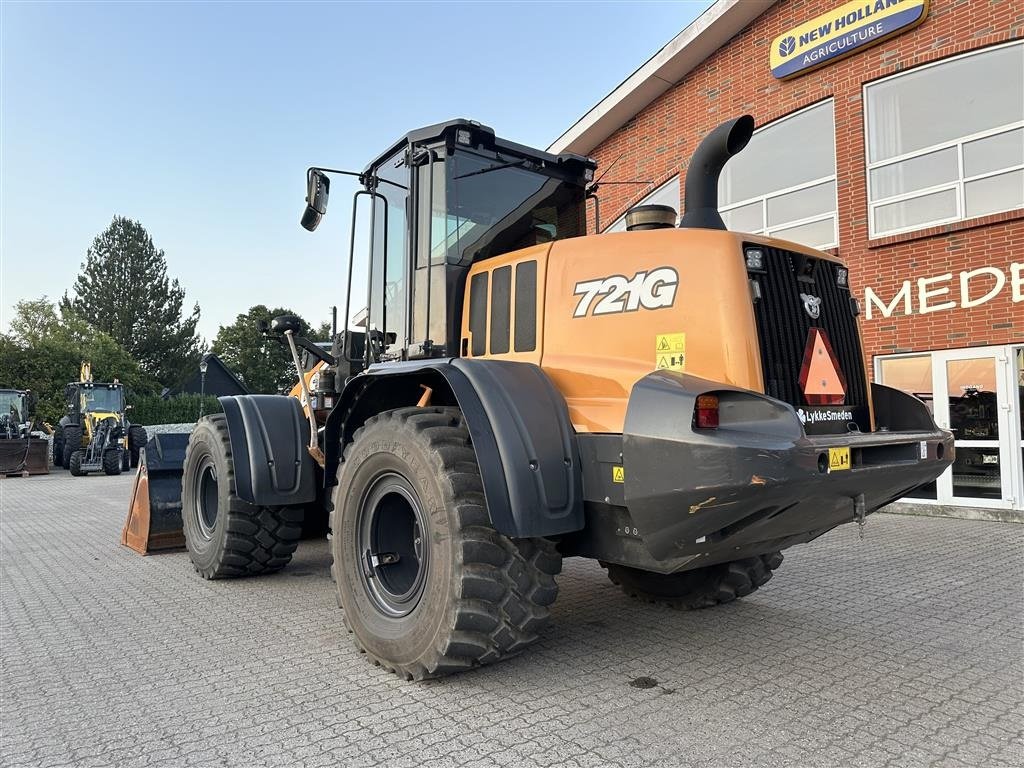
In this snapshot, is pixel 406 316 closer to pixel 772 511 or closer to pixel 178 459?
pixel 772 511

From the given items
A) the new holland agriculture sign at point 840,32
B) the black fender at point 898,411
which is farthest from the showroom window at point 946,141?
the black fender at point 898,411

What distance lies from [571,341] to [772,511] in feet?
4.12

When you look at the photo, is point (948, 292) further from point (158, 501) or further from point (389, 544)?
point (158, 501)

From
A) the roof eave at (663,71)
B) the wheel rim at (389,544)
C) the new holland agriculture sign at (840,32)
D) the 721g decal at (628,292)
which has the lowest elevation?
the wheel rim at (389,544)

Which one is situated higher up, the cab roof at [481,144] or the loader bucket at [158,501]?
the cab roof at [481,144]

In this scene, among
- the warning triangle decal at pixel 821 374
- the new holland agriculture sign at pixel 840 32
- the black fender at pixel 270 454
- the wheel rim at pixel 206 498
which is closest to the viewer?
the warning triangle decal at pixel 821 374

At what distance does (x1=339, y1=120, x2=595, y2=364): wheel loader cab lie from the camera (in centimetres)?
425

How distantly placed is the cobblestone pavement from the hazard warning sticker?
4.91ft

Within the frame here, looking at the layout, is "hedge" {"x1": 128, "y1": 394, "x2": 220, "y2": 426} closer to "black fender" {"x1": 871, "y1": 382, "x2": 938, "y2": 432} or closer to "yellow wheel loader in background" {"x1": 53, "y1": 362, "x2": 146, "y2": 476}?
"yellow wheel loader in background" {"x1": 53, "y1": 362, "x2": 146, "y2": 476}

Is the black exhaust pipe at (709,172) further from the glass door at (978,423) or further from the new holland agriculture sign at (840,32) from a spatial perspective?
the new holland agriculture sign at (840,32)

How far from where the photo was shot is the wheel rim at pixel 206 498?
20.1 feet

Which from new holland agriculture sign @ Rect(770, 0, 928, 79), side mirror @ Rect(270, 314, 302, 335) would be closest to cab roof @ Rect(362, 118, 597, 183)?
side mirror @ Rect(270, 314, 302, 335)

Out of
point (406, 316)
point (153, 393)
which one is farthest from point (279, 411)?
point (153, 393)

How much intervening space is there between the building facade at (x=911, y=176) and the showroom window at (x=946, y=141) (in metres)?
0.02
